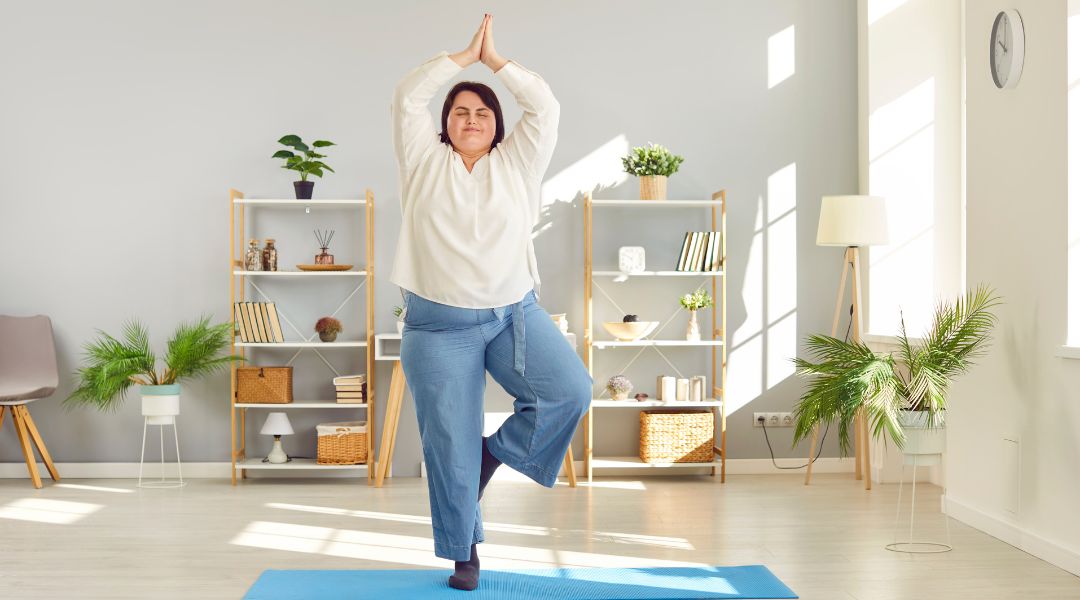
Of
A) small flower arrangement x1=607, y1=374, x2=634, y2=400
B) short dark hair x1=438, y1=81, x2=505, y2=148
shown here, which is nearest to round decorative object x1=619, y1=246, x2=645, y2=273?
small flower arrangement x1=607, y1=374, x2=634, y2=400

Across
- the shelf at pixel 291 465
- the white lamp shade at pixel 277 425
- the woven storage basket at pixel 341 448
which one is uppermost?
the white lamp shade at pixel 277 425

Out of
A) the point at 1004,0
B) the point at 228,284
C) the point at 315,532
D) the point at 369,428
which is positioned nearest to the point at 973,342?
the point at 1004,0

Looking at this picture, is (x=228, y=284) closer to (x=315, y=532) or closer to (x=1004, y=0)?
(x=315, y=532)

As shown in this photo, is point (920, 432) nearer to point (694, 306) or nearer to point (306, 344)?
point (694, 306)

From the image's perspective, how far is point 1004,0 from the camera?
12.7 ft

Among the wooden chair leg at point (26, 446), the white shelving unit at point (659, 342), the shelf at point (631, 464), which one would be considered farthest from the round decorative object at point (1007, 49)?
the wooden chair leg at point (26, 446)

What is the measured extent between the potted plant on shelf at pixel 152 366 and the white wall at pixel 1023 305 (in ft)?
11.3

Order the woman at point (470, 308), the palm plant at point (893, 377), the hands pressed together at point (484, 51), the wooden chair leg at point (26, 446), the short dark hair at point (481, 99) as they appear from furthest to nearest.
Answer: the wooden chair leg at point (26, 446), the palm plant at point (893, 377), the short dark hair at point (481, 99), the woman at point (470, 308), the hands pressed together at point (484, 51)

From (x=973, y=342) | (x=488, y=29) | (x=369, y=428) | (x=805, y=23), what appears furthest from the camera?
(x=805, y=23)

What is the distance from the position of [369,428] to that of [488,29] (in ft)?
9.62

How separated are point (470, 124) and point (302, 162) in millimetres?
2454

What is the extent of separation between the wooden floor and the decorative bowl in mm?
746

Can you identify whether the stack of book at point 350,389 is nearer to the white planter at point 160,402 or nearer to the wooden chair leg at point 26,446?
the white planter at point 160,402

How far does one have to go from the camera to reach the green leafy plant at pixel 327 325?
5.27 m
